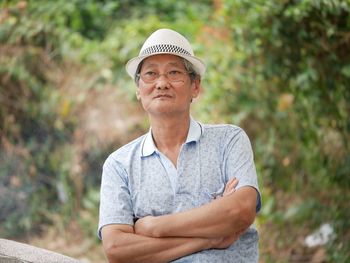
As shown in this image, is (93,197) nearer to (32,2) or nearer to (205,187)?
(32,2)

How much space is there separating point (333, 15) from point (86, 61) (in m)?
2.65

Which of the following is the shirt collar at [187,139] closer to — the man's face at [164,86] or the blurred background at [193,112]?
the man's face at [164,86]

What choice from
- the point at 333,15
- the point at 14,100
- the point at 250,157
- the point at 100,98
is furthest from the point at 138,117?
the point at 250,157

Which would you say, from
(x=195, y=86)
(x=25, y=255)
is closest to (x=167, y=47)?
(x=195, y=86)

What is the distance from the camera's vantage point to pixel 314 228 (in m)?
5.80

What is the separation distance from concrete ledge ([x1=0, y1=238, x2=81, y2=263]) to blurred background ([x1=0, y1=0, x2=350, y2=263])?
2.59 m

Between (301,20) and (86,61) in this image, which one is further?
(86,61)

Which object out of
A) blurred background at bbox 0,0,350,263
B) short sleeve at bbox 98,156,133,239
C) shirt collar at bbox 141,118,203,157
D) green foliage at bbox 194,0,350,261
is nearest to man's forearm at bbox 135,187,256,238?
short sleeve at bbox 98,156,133,239

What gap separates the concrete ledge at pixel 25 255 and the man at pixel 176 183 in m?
0.21

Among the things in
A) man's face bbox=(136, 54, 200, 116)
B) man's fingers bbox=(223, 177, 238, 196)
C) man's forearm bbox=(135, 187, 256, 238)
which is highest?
man's face bbox=(136, 54, 200, 116)

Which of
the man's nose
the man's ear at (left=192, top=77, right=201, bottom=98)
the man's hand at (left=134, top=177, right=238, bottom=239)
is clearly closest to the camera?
the man's hand at (left=134, top=177, right=238, bottom=239)

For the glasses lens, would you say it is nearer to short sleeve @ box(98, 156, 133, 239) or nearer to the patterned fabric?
the patterned fabric

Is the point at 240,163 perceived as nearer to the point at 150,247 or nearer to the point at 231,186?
the point at 231,186

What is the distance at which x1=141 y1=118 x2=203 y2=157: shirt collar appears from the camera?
3143 millimetres
